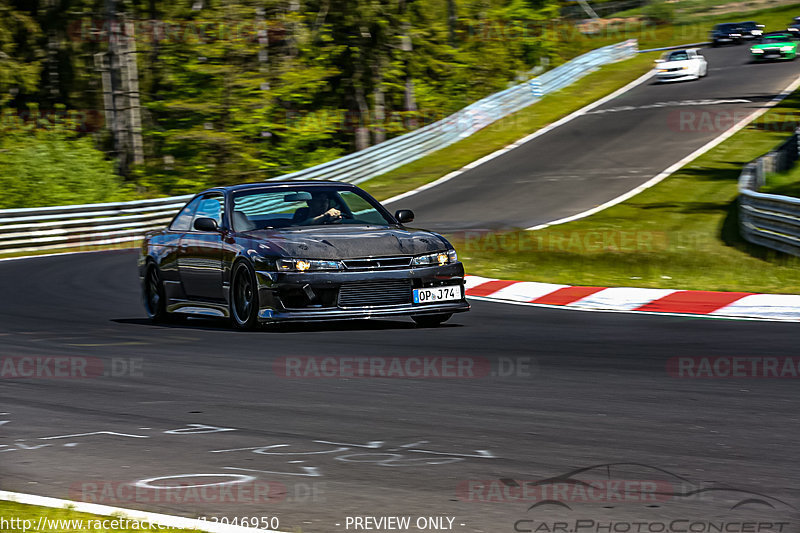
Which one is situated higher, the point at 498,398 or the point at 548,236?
the point at 498,398

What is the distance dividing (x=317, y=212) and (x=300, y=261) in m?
1.19

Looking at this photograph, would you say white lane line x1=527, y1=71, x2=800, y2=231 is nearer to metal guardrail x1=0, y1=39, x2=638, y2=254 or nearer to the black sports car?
metal guardrail x1=0, y1=39, x2=638, y2=254

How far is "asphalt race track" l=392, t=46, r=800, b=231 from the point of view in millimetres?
27203

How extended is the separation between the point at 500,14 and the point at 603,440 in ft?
172

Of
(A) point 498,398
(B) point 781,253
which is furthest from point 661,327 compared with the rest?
(B) point 781,253

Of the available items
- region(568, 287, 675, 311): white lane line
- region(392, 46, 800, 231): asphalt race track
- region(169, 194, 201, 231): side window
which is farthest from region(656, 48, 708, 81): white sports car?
region(169, 194, 201, 231): side window

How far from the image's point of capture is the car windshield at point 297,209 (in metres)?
11.4

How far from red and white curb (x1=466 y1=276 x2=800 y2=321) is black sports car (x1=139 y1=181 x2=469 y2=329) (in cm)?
227

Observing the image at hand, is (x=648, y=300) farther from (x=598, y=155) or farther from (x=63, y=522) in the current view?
(x=598, y=155)

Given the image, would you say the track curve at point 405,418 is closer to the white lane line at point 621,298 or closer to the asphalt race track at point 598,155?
the white lane line at point 621,298

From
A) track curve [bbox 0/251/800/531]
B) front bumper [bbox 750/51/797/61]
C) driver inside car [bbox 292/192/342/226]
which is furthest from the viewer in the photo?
front bumper [bbox 750/51/797/61]

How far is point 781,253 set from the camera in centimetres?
1742

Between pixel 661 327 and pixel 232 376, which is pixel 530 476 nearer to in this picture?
pixel 232 376

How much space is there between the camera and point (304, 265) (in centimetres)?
1041
